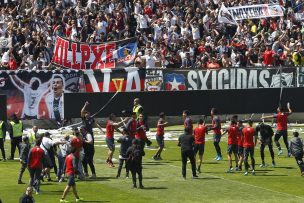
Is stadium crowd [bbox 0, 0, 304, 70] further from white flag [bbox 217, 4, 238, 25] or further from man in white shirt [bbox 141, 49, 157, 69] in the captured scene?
white flag [bbox 217, 4, 238, 25]

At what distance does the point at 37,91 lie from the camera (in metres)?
53.8

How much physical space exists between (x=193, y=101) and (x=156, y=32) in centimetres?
820

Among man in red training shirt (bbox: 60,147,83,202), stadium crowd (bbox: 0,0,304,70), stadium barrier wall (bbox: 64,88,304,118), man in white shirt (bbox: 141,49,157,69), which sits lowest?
man in red training shirt (bbox: 60,147,83,202)

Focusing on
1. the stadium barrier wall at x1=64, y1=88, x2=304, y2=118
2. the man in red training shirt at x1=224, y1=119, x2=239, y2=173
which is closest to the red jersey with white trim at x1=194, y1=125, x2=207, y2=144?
the man in red training shirt at x1=224, y1=119, x2=239, y2=173

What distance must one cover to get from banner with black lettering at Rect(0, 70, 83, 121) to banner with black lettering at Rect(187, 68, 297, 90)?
6.70 meters

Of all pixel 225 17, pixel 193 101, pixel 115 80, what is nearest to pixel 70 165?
pixel 115 80

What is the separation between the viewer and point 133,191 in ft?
119

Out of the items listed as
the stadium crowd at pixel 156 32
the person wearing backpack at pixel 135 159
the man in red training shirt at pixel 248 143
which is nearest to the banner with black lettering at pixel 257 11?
the stadium crowd at pixel 156 32

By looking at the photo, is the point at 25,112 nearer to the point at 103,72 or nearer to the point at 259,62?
the point at 103,72

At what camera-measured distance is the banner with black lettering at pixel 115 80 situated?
54.8 metres

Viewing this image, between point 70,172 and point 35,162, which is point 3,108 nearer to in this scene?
point 35,162

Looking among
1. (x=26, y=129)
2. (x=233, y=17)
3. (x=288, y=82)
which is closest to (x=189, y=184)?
(x=26, y=129)

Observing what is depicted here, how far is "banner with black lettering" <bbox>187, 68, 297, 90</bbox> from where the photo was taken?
185 ft

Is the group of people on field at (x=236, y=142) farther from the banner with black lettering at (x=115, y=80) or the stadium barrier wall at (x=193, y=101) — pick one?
the banner with black lettering at (x=115, y=80)
